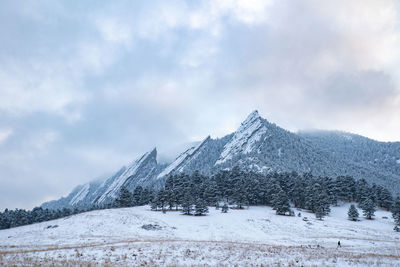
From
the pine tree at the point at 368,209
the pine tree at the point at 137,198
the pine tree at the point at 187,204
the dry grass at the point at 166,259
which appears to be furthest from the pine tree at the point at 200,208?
the pine tree at the point at 368,209

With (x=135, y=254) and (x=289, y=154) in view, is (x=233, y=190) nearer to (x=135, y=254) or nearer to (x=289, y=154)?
(x=135, y=254)

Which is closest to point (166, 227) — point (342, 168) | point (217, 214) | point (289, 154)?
point (217, 214)

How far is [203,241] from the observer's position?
122ft

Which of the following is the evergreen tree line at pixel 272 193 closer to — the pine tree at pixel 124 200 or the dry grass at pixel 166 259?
the pine tree at pixel 124 200

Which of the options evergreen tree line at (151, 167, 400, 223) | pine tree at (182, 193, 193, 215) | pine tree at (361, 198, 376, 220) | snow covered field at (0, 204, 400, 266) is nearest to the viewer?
snow covered field at (0, 204, 400, 266)

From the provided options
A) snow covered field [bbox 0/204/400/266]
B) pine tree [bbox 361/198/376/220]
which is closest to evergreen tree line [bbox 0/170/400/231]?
pine tree [bbox 361/198/376/220]

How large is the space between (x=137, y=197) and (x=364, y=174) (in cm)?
14405

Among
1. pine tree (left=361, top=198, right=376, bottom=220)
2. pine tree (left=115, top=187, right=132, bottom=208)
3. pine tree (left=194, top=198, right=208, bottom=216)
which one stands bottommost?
pine tree (left=361, top=198, right=376, bottom=220)

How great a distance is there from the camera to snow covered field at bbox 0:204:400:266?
2153 centimetres

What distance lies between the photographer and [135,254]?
2311 centimetres

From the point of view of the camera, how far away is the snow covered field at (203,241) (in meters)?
21.5

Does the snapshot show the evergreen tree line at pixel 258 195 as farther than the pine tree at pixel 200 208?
Yes

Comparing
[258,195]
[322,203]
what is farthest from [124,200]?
[322,203]

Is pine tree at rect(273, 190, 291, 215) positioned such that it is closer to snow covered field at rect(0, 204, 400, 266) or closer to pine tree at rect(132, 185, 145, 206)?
snow covered field at rect(0, 204, 400, 266)
